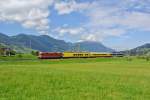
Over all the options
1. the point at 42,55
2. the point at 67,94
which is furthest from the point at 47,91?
the point at 42,55

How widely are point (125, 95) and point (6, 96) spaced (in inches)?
359

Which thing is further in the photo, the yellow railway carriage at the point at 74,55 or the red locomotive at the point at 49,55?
the yellow railway carriage at the point at 74,55

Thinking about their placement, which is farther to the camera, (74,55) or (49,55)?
(74,55)

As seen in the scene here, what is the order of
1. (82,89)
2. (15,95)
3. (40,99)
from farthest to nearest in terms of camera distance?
(82,89)
(15,95)
(40,99)

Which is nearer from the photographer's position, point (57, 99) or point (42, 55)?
point (57, 99)

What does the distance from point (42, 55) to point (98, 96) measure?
127257mm

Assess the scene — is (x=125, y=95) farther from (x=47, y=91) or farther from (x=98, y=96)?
(x=47, y=91)

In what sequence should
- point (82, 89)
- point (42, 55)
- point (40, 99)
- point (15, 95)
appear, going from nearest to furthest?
point (40, 99) < point (15, 95) < point (82, 89) < point (42, 55)

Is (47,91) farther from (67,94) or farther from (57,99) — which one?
(57,99)

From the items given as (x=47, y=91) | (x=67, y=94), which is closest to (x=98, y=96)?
(x=67, y=94)

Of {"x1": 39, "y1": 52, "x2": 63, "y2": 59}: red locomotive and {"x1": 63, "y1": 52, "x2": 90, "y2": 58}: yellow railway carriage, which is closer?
{"x1": 39, "y1": 52, "x2": 63, "y2": 59}: red locomotive

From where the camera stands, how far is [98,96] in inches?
987

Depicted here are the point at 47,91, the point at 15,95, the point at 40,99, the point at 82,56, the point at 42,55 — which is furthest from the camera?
the point at 82,56

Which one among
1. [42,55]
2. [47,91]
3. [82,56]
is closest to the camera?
[47,91]
